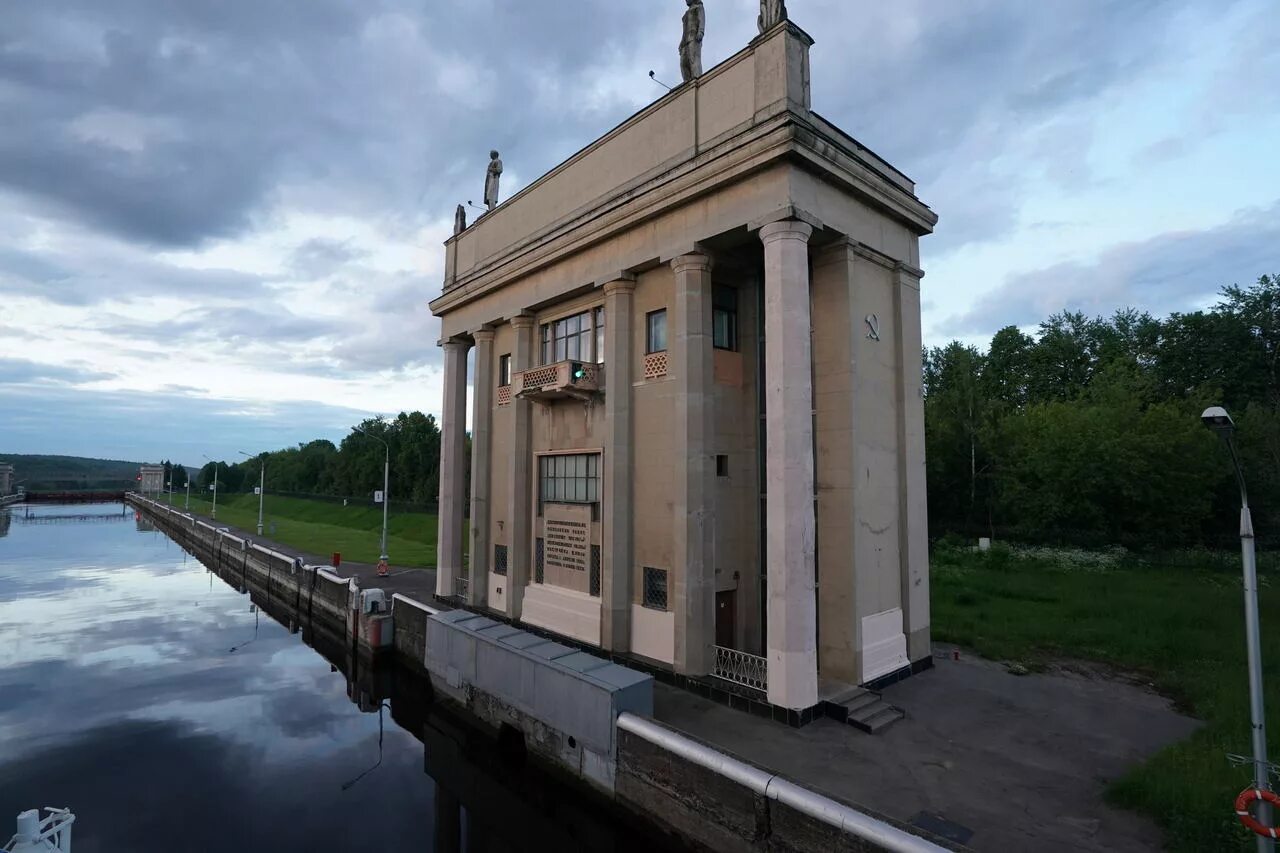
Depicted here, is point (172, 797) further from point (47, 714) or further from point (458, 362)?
point (458, 362)

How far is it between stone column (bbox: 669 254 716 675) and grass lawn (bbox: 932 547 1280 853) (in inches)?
302

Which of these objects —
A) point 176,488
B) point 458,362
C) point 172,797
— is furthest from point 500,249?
point 176,488

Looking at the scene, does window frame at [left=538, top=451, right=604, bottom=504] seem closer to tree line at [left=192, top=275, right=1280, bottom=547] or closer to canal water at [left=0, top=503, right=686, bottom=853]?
canal water at [left=0, top=503, right=686, bottom=853]

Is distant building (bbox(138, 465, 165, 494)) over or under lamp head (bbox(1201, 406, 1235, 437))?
under

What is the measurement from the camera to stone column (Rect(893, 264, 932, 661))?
51.3 ft

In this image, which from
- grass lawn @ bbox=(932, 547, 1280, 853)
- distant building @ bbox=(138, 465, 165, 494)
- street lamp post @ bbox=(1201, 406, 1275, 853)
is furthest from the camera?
distant building @ bbox=(138, 465, 165, 494)

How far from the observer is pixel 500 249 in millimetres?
22812

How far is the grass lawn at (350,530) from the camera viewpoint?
3956 centimetres

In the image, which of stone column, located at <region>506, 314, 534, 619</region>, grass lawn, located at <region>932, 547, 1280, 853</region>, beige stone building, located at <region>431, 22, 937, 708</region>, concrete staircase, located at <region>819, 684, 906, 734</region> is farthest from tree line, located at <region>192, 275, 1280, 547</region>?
concrete staircase, located at <region>819, 684, 906, 734</region>

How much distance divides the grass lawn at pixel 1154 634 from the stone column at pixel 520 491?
41.4 ft

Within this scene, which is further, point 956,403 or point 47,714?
point 956,403

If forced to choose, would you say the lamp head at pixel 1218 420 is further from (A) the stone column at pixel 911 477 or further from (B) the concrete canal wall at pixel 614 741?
(A) the stone column at pixel 911 477

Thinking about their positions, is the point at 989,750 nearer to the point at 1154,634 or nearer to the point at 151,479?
the point at 1154,634

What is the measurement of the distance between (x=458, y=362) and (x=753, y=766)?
64.8 feet
